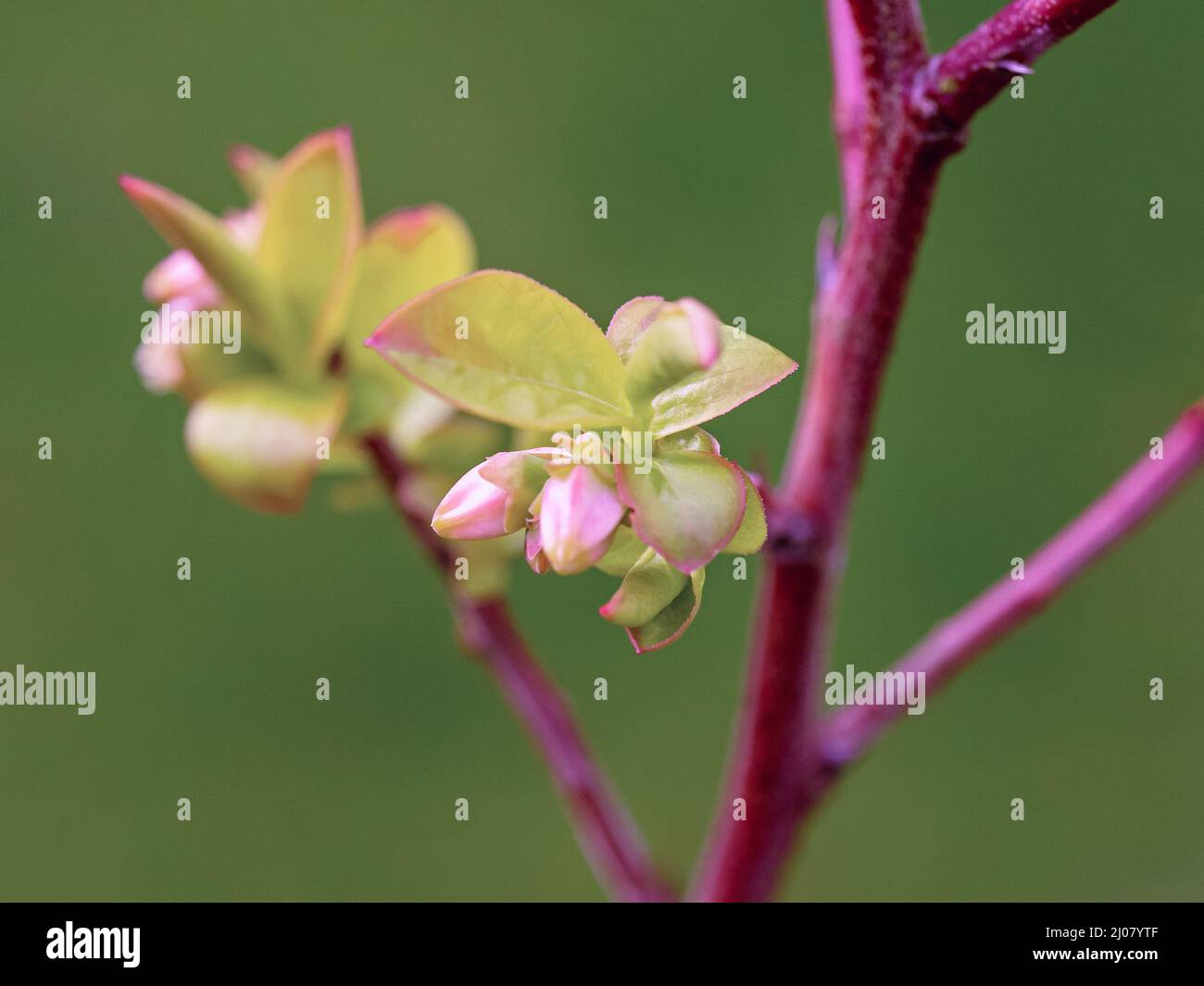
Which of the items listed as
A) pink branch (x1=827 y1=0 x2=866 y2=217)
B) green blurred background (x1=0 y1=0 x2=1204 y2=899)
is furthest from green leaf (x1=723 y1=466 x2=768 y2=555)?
green blurred background (x1=0 y1=0 x2=1204 y2=899)

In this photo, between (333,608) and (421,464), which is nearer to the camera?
(421,464)

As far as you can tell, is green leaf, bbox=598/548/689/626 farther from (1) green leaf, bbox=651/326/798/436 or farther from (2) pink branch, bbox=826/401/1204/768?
(2) pink branch, bbox=826/401/1204/768

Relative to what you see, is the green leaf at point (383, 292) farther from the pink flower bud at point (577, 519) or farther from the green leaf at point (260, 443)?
the pink flower bud at point (577, 519)

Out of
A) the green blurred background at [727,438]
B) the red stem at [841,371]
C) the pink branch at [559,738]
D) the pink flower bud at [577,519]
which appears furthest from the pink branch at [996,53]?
the green blurred background at [727,438]

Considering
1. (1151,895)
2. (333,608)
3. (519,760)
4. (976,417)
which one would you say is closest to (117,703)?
→ (333,608)
